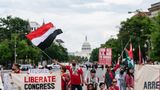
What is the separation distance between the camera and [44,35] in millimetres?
16391

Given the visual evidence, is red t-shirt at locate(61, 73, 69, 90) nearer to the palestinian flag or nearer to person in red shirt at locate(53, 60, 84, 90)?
person in red shirt at locate(53, 60, 84, 90)

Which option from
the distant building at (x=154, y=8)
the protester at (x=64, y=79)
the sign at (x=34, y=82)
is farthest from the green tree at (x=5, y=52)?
the sign at (x=34, y=82)

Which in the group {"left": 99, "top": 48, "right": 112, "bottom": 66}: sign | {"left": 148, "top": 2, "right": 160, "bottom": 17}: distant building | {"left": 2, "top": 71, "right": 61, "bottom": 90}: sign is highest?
{"left": 148, "top": 2, "right": 160, "bottom": 17}: distant building

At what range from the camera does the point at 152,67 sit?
14586 millimetres

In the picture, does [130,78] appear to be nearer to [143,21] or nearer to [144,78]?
[144,78]

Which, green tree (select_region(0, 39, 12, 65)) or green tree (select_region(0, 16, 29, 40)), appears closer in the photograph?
green tree (select_region(0, 39, 12, 65))

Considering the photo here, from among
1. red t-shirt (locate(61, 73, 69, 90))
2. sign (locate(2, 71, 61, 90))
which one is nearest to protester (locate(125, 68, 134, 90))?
red t-shirt (locate(61, 73, 69, 90))

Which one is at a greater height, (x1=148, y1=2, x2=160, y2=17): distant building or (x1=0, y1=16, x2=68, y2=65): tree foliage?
(x1=148, y1=2, x2=160, y2=17): distant building

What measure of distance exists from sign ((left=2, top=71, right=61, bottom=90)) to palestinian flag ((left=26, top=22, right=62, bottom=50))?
3.38 feet

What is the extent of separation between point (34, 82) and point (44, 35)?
1618 mm

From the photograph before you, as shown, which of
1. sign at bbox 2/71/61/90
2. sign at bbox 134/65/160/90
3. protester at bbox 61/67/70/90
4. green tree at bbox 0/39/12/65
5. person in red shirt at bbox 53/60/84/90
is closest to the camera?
sign at bbox 134/65/160/90

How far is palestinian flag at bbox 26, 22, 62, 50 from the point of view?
1617cm

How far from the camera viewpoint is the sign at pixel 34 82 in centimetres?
1530

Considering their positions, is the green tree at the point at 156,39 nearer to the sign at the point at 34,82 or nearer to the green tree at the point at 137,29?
the green tree at the point at 137,29
